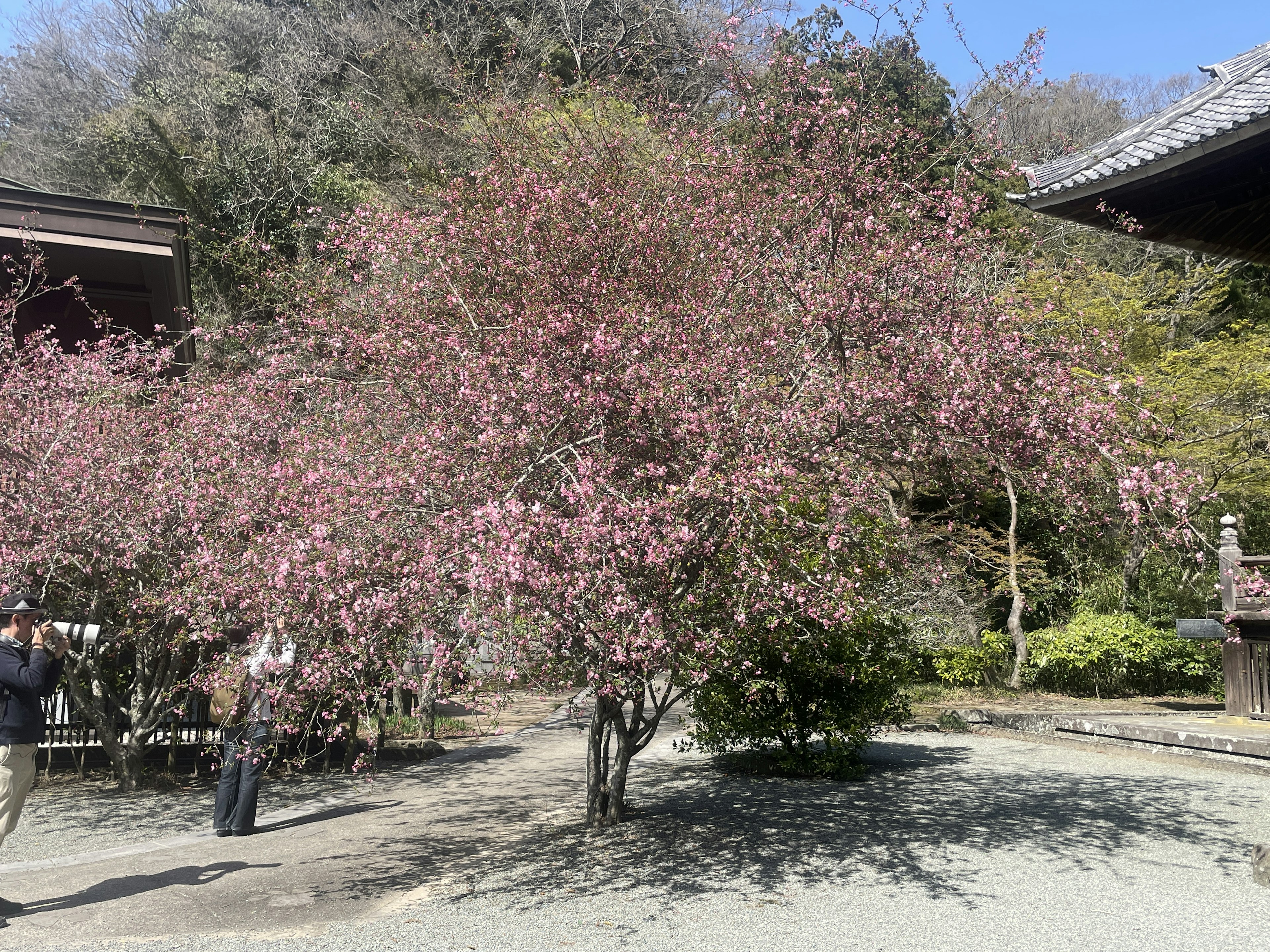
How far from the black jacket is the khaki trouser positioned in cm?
5

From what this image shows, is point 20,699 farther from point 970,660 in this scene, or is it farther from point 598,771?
point 970,660

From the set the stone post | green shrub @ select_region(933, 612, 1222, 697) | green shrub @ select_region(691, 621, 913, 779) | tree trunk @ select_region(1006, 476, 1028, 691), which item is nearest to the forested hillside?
green shrub @ select_region(691, 621, 913, 779)

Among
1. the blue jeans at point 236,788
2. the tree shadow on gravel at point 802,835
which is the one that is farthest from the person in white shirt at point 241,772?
the tree shadow on gravel at point 802,835

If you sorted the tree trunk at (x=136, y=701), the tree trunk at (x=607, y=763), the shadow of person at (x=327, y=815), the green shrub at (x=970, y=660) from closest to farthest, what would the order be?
the tree trunk at (x=607, y=763), the shadow of person at (x=327, y=815), the tree trunk at (x=136, y=701), the green shrub at (x=970, y=660)

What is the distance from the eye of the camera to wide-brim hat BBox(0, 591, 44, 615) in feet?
20.1

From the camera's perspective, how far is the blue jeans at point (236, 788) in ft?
25.1

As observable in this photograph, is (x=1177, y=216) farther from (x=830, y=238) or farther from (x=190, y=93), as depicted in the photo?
(x=190, y=93)

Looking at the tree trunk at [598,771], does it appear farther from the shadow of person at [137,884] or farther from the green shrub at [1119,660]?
the green shrub at [1119,660]

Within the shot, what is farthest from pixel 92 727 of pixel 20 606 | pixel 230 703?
pixel 20 606

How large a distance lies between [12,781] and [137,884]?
1.08 meters

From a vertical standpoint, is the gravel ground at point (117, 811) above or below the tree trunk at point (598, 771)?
below

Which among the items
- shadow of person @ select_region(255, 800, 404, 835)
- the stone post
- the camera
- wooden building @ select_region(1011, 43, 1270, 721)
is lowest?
shadow of person @ select_region(255, 800, 404, 835)

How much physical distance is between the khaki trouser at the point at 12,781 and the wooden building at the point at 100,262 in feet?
19.1

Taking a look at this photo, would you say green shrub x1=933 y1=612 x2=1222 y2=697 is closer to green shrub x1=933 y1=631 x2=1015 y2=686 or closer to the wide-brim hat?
green shrub x1=933 y1=631 x2=1015 y2=686
